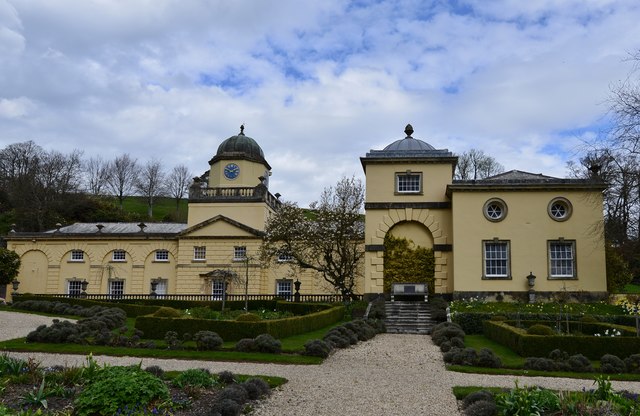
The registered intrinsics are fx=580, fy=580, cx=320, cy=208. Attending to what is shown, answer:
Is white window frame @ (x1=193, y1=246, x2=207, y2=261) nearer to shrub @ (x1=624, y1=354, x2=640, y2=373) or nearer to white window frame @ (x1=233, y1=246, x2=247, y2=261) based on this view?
white window frame @ (x1=233, y1=246, x2=247, y2=261)

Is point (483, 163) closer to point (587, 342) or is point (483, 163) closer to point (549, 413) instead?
point (587, 342)

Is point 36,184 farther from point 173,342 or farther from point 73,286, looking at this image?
point 173,342

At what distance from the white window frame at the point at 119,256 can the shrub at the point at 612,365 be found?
102 ft

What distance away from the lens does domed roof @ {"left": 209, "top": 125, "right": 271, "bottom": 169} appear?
39.3m

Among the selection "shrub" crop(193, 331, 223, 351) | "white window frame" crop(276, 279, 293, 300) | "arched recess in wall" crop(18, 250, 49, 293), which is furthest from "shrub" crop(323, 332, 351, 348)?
"arched recess in wall" crop(18, 250, 49, 293)

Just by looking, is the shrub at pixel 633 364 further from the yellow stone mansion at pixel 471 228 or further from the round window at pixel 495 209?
the round window at pixel 495 209

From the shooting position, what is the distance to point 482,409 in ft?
26.5

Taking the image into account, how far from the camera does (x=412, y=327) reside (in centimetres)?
2236

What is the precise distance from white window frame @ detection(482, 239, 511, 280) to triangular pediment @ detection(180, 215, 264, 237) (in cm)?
1501

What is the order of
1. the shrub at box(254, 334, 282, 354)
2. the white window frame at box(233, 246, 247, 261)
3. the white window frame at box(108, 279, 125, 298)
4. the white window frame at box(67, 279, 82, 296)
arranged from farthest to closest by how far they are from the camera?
the white window frame at box(67, 279, 82, 296) < the white window frame at box(108, 279, 125, 298) < the white window frame at box(233, 246, 247, 261) < the shrub at box(254, 334, 282, 354)

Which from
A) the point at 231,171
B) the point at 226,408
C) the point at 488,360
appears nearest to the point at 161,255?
the point at 231,171

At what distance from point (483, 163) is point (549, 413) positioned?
48733mm

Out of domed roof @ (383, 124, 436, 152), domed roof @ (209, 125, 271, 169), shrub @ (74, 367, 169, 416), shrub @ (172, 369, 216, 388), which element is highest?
domed roof @ (209, 125, 271, 169)

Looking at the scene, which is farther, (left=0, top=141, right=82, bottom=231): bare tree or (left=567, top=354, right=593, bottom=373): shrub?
(left=0, top=141, right=82, bottom=231): bare tree
